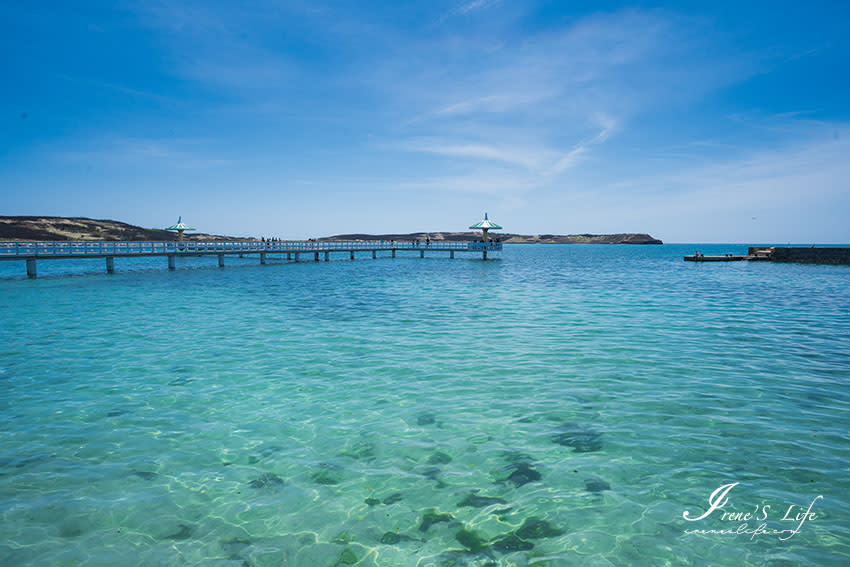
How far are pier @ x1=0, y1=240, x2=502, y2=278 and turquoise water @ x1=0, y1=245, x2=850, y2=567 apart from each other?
27.8m

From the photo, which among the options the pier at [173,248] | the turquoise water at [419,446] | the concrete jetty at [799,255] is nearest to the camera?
the turquoise water at [419,446]

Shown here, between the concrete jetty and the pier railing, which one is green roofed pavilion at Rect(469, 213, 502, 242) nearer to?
the pier railing

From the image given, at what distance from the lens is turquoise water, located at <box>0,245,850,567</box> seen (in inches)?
166

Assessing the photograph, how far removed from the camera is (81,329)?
14.6 m

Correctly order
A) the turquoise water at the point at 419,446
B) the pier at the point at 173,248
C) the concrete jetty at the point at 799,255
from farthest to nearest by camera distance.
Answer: the concrete jetty at the point at 799,255, the pier at the point at 173,248, the turquoise water at the point at 419,446

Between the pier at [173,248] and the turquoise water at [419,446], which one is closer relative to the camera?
the turquoise water at [419,446]

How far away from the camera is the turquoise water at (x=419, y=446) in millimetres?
4215

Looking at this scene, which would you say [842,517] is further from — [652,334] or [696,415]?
[652,334]

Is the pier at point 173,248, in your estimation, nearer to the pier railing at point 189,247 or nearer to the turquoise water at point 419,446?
the pier railing at point 189,247

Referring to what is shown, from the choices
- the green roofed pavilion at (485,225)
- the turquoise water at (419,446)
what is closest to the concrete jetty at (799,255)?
the green roofed pavilion at (485,225)

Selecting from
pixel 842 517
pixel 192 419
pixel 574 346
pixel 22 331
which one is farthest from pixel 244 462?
pixel 22 331

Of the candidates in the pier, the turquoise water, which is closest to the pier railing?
the pier

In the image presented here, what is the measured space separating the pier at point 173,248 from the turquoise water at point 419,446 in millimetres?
27772

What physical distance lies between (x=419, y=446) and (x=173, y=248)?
47.0 m
